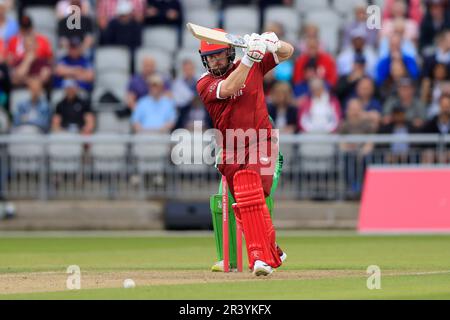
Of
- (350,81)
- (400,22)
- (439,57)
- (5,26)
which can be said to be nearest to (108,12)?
(5,26)

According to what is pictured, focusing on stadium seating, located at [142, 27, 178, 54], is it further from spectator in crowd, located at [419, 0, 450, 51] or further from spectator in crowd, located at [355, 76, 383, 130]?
spectator in crowd, located at [419, 0, 450, 51]

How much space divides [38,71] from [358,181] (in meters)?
6.67

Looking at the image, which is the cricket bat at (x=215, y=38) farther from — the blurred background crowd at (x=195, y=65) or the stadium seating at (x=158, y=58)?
the stadium seating at (x=158, y=58)

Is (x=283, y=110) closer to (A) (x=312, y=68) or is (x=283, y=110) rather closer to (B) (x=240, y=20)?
(A) (x=312, y=68)

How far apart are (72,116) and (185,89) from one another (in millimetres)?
2219

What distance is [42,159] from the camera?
23703 mm

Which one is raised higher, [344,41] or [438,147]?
[344,41]

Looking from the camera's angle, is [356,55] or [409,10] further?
[409,10]

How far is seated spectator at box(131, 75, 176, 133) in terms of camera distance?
79.9 feet

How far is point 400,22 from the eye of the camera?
2584 centimetres

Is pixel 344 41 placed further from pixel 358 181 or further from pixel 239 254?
pixel 239 254

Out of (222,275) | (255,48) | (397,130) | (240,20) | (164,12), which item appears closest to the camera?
(255,48)
